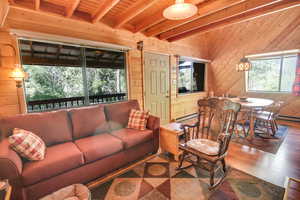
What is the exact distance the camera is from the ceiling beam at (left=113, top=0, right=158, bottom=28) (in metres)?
2.36

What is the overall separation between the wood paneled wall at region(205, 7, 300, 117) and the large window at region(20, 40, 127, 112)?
4.00m

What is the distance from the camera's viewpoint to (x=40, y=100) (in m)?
2.53

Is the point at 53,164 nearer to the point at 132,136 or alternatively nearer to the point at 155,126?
the point at 132,136

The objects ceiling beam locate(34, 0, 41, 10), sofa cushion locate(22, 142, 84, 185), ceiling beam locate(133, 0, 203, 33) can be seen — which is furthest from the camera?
ceiling beam locate(133, 0, 203, 33)

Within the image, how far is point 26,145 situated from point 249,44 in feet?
20.3

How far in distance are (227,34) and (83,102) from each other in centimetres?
518

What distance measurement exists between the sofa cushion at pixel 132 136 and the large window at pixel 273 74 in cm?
477

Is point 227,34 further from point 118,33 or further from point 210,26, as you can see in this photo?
point 118,33

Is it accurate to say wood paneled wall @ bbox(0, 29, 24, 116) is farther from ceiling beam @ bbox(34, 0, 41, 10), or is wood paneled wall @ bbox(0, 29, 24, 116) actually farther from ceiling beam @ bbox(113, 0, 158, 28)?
ceiling beam @ bbox(113, 0, 158, 28)

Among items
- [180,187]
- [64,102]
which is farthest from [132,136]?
[64,102]

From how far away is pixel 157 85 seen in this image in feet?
13.6

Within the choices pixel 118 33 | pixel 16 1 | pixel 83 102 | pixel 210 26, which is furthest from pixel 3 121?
pixel 210 26

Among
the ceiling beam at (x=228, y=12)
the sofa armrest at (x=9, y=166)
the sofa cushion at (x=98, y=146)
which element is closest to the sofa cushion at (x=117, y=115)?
the sofa cushion at (x=98, y=146)

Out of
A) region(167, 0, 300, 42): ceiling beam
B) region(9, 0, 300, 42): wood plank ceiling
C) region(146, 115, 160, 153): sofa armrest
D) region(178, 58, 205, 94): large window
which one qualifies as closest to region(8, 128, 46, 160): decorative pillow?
region(146, 115, 160, 153): sofa armrest
